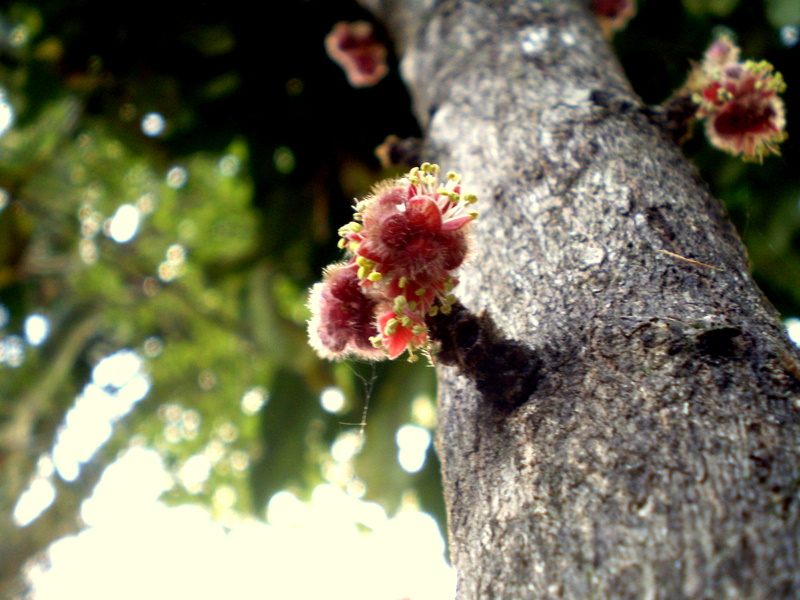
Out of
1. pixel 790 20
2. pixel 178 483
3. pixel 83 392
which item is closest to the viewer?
pixel 790 20

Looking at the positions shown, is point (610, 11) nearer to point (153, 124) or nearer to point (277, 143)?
point (277, 143)

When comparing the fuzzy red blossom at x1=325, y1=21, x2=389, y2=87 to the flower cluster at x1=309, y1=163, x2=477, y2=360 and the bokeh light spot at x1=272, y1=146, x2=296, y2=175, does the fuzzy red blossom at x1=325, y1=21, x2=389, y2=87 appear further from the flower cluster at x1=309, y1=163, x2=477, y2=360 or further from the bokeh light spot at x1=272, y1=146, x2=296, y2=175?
the flower cluster at x1=309, y1=163, x2=477, y2=360

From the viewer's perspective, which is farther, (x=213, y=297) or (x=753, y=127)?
(x=213, y=297)

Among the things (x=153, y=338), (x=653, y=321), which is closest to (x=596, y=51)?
(x=653, y=321)

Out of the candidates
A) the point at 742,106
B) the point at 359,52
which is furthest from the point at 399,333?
the point at 359,52

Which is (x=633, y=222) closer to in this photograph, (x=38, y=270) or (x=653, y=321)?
(x=653, y=321)

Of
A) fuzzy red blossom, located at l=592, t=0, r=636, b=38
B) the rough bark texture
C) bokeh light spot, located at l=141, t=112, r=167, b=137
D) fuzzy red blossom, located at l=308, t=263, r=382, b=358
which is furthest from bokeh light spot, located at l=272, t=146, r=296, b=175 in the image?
fuzzy red blossom, located at l=308, t=263, r=382, b=358
